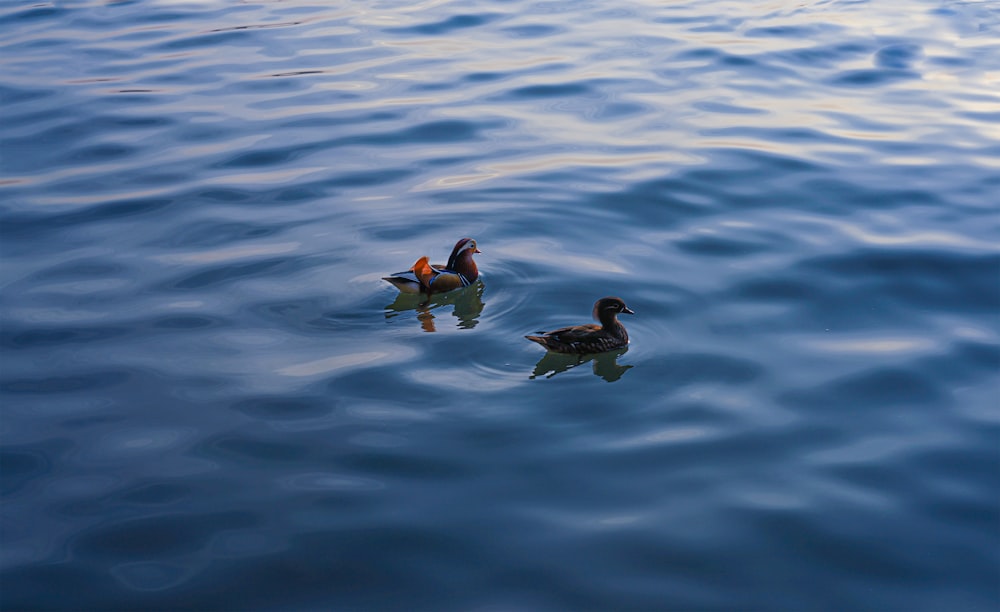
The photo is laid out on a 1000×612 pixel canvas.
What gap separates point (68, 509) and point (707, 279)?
5.72 m

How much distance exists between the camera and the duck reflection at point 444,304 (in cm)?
925

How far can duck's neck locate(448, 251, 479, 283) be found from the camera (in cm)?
973

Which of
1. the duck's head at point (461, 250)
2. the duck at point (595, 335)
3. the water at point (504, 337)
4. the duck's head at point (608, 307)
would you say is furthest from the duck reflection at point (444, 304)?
the duck's head at point (608, 307)

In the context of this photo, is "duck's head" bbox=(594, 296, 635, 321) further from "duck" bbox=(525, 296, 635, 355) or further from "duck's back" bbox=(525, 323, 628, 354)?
"duck's back" bbox=(525, 323, 628, 354)

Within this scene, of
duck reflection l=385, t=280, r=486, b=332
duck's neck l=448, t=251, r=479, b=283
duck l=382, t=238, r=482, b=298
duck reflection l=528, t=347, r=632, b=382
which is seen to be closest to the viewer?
duck reflection l=528, t=347, r=632, b=382

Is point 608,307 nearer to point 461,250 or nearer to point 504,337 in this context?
point 504,337

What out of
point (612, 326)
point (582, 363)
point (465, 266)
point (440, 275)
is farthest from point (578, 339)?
point (465, 266)

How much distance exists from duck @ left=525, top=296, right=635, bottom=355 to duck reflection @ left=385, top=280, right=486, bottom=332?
0.93m

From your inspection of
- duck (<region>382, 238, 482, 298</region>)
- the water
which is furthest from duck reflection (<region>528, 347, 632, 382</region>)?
duck (<region>382, 238, 482, 298</region>)

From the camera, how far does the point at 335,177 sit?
492 inches

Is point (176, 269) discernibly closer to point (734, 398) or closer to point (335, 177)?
point (335, 177)

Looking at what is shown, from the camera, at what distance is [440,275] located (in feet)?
31.1

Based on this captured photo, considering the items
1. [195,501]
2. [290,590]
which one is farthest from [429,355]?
[290,590]

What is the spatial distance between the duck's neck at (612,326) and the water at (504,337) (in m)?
0.22
